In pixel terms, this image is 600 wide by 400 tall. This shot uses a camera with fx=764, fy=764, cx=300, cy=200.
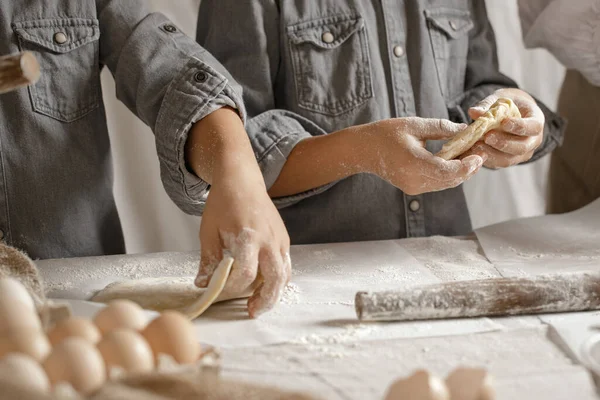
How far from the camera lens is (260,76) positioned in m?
1.20

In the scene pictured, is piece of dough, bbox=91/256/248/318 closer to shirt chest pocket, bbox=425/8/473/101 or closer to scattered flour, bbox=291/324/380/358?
scattered flour, bbox=291/324/380/358

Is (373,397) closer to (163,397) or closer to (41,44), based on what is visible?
(163,397)

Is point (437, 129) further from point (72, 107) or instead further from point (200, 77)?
point (72, 107)

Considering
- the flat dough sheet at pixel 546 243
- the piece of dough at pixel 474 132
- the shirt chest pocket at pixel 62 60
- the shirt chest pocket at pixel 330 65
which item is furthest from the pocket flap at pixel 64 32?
the flat dough sheet at pixel 546 243

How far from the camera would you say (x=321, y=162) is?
1092 millimetres

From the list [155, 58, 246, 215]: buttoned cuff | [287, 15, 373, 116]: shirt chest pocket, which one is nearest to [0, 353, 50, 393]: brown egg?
[155, 58, 246, 215]: buttoned cuff

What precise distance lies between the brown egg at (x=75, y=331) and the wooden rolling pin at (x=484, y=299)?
12.7 inches

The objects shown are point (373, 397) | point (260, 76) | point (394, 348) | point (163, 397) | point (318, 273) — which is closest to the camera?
point (163, 397)

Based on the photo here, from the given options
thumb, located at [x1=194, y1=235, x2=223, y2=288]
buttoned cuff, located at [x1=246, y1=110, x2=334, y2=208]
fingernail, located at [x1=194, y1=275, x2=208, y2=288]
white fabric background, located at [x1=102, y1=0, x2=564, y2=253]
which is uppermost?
buttoned cuff, located at [x1=246, y1=110, x2=334, y2=208]

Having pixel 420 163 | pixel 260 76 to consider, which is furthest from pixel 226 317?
pixel 260 76

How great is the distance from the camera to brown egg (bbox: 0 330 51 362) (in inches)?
22.3

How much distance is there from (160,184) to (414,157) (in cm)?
91

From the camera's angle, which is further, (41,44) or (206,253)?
(41,44)

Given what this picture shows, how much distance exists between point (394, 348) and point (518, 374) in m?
0.12
